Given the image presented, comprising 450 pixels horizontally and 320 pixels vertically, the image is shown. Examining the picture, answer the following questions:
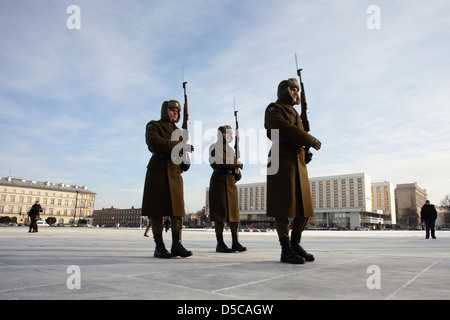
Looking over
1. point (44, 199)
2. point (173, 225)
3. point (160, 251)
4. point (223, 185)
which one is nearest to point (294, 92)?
point (223, 185)

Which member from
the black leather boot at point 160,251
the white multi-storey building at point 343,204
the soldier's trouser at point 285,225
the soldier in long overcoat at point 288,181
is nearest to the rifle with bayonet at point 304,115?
the soldier in long overcoat at point 288,181

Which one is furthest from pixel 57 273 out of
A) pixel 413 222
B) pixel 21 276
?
pixel 413 222

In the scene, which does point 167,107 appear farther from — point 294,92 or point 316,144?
point 316,144

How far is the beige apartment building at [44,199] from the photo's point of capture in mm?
92938

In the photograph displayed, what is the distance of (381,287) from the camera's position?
85.7 inches

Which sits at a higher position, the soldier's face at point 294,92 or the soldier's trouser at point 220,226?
the soldier's face at point 294,92

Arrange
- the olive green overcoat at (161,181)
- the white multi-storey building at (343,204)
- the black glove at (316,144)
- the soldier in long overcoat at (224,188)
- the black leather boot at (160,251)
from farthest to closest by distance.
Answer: the white multi-storey building at (343,204), the soldier in long overcoat at (224,188), the olive green overcoat at (161,181), the black leather boot at (160,251), the black glove at (316,144)

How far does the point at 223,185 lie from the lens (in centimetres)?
600

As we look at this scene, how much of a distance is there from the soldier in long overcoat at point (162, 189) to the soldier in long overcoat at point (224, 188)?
1.33 meters

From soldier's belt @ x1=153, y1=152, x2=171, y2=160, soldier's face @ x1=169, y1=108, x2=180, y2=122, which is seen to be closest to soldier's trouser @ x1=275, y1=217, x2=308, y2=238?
soldier's belt @ x1=153, y1=152, x2=171, y2=160

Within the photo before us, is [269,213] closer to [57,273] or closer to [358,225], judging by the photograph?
[57,273]

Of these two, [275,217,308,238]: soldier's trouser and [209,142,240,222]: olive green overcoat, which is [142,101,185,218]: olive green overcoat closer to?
[209,142,240,222]: olive green overcoat

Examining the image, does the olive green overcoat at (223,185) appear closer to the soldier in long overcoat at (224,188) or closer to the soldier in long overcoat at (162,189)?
the soldier in long overcoat at (224,188)
